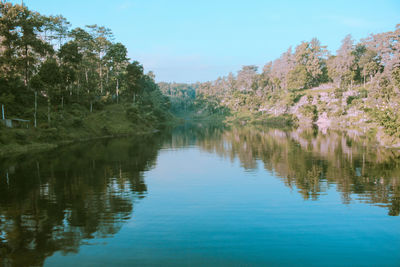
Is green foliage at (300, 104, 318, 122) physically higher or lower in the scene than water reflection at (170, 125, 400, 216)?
higher

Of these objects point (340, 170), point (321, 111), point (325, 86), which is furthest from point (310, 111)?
point (340, 170)

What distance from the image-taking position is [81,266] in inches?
470

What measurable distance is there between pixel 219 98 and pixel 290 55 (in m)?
53.4

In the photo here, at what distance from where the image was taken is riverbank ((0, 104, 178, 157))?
45.4 m

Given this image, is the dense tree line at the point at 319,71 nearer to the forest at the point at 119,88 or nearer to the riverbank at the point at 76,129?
the forest at the point at 119,88

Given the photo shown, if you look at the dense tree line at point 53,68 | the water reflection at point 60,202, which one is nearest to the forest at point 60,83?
the dense tree line at point 53,68

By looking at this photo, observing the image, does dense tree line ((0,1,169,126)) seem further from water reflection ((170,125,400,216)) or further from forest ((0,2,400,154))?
water reflection ((170,125,400,216))

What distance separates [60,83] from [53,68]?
5.04 meters

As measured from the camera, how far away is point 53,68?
56.0 meters

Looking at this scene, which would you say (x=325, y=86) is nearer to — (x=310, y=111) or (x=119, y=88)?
(x=310, y=111)

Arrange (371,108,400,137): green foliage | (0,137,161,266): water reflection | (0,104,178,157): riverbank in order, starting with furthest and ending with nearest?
(0,104,178,157): riverbank < (371,108,400,137): green foliage < (0,137,161,266): water reflection

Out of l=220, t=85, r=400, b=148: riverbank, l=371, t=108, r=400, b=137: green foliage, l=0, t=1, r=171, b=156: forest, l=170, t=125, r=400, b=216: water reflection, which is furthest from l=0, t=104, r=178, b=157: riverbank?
l=220, t=85, r=400, b=148: riverbank

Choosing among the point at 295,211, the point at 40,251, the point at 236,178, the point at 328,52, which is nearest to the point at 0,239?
the point at 40,251

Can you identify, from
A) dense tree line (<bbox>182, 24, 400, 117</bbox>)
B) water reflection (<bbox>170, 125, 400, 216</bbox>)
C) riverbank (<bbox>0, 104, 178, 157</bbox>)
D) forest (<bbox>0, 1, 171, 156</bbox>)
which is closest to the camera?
water reflection (<bbox>170, 125, 400, 216</bbox>)
